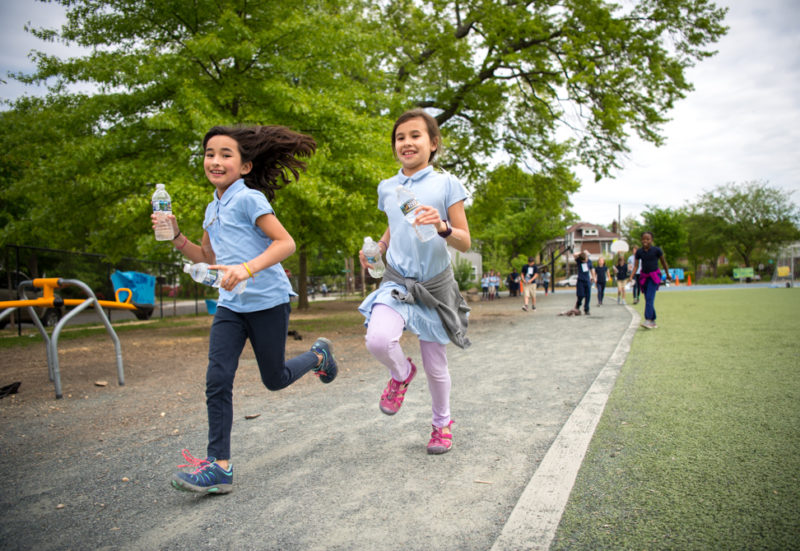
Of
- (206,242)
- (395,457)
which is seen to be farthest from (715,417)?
(206,242)

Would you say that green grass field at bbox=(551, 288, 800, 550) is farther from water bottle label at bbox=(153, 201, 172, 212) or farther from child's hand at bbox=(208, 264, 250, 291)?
water bottle label at bbox=(153, 201, 172, 212)

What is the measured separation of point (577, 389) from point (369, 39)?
29.7 ft

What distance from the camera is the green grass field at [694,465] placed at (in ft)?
6.77

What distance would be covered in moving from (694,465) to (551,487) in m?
0.85

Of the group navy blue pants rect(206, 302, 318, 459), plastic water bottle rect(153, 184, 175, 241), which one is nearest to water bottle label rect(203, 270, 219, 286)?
navy blue pants rect(206, 302, 318, 459)

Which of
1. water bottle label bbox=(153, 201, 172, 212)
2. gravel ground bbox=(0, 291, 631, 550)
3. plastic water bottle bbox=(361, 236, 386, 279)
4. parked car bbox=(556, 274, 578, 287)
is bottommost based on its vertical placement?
parked car bbox=(556, 274, 578, 287)

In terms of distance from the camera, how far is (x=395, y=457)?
124 inches

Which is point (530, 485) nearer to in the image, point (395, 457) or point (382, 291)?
point (395, 457)

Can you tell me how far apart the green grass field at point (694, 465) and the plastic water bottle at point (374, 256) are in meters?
1.71

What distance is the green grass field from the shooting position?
6.77 ft

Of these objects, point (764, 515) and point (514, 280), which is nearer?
point (764, 515)

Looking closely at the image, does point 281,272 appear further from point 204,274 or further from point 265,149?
point 265,149

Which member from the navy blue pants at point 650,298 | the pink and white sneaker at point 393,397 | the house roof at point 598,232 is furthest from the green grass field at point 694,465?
the house roof at point 598,232

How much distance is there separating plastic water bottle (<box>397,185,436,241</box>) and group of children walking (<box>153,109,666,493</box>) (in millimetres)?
11
